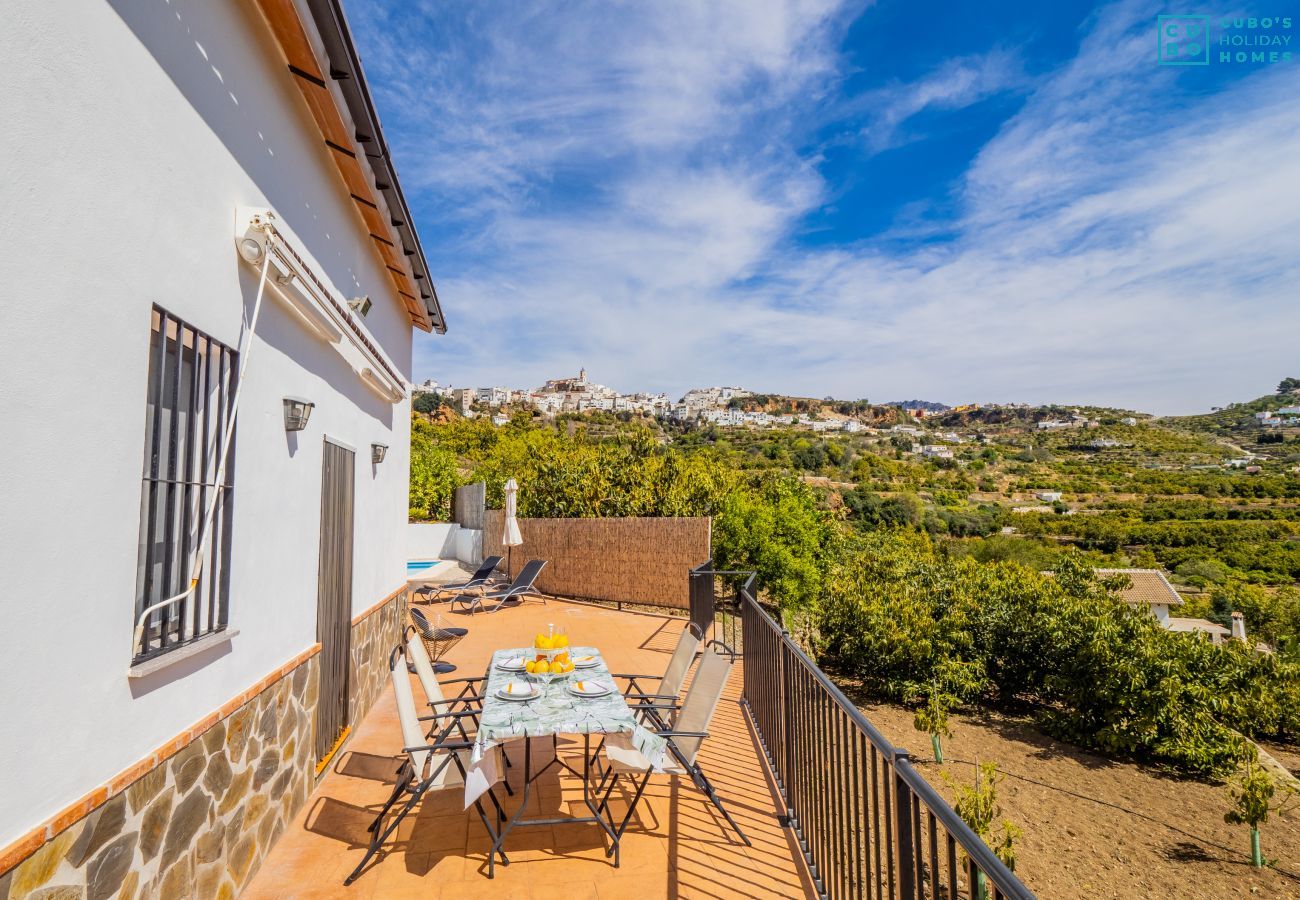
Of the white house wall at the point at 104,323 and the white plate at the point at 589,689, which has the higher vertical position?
the white house wall at the point at 104,323

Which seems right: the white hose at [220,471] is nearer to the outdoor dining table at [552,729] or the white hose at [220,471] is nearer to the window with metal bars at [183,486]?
the window with metal bars at [183,486]

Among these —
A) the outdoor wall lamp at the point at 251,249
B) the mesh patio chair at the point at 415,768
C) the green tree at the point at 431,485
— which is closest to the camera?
the outdoor wall lamp at the point at 251,249

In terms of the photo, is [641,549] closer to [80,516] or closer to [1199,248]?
[80,516]

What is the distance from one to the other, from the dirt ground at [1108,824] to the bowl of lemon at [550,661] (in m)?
5.42

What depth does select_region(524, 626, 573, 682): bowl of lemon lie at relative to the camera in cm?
419

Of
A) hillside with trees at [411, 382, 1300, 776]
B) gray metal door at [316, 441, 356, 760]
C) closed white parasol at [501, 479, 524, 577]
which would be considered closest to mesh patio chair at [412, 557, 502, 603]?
closed white parasol at [501, 479, 524, 577]

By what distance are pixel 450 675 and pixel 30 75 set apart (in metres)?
6.40

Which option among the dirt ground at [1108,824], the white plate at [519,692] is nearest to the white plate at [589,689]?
the white plate at [519,692]

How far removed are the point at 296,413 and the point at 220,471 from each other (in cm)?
105

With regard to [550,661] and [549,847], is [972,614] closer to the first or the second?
[550,661]

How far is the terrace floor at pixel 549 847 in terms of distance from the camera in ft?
10.3

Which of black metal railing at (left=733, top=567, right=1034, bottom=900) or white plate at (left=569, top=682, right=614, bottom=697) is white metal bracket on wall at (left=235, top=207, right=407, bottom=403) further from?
black metal railing at (left=733, top=567, right=1034, bottom=900)

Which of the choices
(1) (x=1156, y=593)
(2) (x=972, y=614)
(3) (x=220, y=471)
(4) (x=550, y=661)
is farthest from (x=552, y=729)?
(1) (x=1156, y=593)

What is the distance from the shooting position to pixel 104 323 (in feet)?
6.46
